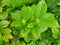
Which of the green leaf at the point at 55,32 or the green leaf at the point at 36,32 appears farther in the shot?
the green leaf at the point at 55,32

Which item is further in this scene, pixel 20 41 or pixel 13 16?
pixel 20 41

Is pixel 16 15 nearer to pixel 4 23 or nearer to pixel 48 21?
pixel 4 23

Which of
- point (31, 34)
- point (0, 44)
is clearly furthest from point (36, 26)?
point (0, 44)

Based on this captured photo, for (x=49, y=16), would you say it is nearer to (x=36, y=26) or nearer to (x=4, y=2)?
(x=36, y=26)

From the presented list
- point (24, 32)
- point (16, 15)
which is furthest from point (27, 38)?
point (16, 15)

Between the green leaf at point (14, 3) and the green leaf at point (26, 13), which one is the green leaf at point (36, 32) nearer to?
the green leaf at point (26, 13)

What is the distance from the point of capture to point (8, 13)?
1195mm

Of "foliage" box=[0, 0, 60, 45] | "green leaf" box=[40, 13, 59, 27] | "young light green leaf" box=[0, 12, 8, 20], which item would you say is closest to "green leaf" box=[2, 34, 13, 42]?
"foliage" box=[0, 0, 60, 45]

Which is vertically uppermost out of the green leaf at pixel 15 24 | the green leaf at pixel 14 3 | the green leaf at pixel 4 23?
the green leaf at pixel 14 3

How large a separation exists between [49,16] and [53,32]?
0.46 ft

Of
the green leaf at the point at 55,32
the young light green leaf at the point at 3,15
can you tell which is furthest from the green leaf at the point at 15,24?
the green leaf at the point at 55,32

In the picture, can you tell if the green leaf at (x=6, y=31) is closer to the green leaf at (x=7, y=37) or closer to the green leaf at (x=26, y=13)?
the green leaf at (x=7, y=37)

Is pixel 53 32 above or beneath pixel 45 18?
beneath

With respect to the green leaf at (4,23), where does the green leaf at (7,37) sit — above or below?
below
